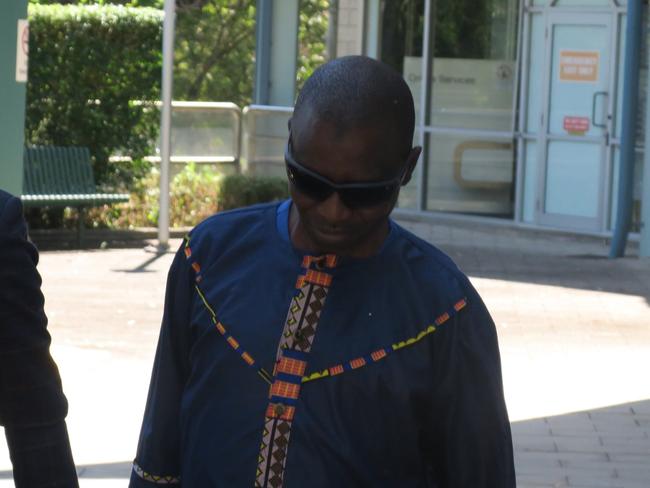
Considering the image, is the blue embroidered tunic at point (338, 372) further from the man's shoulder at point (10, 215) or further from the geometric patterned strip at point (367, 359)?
the man's shoulder at point (10, 215)

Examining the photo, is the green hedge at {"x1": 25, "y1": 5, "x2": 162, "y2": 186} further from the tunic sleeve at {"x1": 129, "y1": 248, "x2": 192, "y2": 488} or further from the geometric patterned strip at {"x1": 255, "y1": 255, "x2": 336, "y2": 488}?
the geometric patterned strip at {"x1": 255, "y1": 255, "x2": 336, "y2": 488}

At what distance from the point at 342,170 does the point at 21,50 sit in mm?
5409

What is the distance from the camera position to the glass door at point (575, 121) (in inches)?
619

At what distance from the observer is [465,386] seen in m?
2.35

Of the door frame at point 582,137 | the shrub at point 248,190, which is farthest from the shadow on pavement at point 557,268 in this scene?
the shrub at point 248,190

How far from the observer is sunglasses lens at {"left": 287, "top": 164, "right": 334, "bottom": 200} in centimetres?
226

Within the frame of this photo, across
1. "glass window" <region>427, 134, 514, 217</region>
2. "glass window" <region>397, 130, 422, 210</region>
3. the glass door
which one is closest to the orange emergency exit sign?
the glass door

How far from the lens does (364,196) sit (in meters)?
2.27

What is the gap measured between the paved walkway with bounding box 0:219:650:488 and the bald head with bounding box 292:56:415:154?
13.3ft

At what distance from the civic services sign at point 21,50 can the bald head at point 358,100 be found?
5.18 m

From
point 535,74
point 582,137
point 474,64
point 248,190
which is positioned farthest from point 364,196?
point 474,64

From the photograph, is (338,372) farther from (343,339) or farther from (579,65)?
(579,65)

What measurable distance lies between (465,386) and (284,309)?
30 centimetres

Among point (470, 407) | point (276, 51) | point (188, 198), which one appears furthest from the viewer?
point (276, 51)
